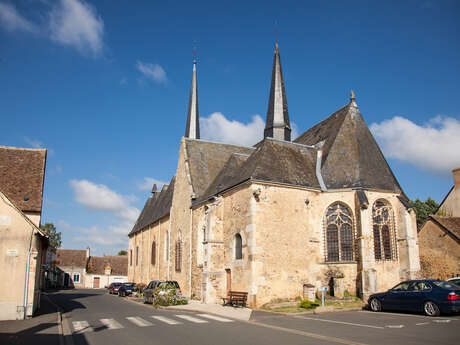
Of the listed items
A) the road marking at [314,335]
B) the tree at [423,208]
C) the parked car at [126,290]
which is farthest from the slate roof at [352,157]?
the tree at [423,208]

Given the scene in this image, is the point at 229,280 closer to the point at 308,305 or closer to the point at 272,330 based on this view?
the point at 308,305

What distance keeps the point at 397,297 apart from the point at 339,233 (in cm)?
576

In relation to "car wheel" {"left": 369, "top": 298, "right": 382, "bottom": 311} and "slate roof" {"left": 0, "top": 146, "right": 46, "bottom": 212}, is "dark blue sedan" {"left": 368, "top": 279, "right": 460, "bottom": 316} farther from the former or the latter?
"slate roof" {"left": 0, "top": 146, "right": 46, "bottom": 212}

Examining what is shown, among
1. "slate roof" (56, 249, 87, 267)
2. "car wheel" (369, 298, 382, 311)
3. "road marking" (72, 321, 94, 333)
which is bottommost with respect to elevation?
"road marking" (72, 321, 94, 333)

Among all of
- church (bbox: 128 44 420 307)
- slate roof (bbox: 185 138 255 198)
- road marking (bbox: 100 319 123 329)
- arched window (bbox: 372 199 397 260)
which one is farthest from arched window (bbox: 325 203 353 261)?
road marking (bbox: 100 319 123 329)

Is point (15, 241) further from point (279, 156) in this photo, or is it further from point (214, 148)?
point (214, 148)

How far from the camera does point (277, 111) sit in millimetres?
27344

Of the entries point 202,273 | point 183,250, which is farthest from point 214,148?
point 202,273

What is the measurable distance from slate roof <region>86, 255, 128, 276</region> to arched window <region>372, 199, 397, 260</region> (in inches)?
1860

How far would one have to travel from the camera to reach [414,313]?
1352 cm

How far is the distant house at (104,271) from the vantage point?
189ft

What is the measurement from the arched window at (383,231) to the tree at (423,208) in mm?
21163

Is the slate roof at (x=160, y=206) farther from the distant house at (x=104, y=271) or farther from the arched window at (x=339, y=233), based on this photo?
the arched window at (x=339, y=233)

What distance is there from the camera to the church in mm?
17938
